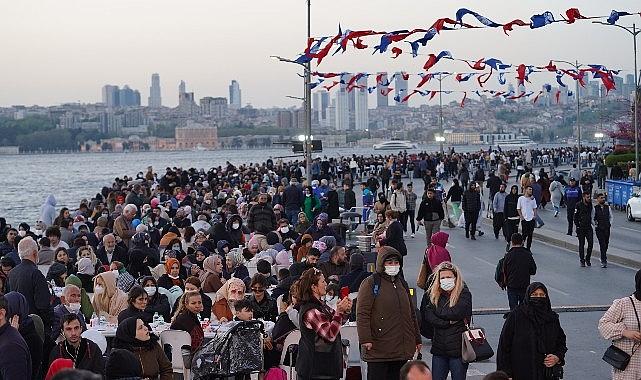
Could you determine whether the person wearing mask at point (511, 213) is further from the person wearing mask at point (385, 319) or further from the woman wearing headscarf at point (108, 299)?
the person wearing mask at point (385, 319)

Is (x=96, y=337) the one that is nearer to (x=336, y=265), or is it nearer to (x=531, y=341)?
(x=531, y=341)

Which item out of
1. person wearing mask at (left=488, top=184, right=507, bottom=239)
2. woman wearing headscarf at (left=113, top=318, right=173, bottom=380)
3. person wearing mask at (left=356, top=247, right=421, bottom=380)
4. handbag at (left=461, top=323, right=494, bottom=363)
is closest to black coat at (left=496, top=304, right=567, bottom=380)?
handbag at (left=461, top=323, right=494, bottom=363)

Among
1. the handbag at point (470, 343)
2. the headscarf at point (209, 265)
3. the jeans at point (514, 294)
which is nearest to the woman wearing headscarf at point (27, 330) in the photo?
the handbag at point (470, 343)

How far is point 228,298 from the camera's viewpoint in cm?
1248

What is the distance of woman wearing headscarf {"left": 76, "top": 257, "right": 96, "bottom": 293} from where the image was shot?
15344 mm

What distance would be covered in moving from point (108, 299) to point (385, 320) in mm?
4184

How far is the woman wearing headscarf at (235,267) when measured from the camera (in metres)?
15.6

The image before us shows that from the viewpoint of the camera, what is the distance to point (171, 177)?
40.7 meters

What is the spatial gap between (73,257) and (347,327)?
7149 mm

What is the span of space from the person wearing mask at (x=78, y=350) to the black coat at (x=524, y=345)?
10.8 feet

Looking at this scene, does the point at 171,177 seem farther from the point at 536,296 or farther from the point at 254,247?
the point at 536,296

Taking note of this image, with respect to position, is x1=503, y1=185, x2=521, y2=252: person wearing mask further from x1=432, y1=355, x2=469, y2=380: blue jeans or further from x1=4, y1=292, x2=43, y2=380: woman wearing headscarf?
x1=4, y1=292, x2=43, y2=380: woman wearing headscarf

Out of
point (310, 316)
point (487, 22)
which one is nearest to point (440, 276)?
point (310, 316)

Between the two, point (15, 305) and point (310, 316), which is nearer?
point (310, 316)
